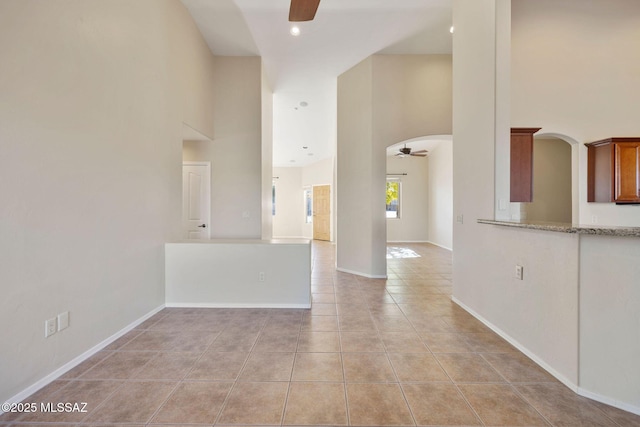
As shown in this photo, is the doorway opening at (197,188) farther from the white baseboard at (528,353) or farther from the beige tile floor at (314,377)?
the white baseboard at (528,353)

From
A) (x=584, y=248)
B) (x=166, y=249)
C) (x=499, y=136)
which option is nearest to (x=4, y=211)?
(x=166, y=249)

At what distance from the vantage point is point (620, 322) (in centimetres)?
160

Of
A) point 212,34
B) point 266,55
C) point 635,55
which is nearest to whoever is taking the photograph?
point 635,55

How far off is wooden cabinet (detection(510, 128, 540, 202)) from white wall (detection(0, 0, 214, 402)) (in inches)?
169

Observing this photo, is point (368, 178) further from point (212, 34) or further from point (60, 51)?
point (60, 51)

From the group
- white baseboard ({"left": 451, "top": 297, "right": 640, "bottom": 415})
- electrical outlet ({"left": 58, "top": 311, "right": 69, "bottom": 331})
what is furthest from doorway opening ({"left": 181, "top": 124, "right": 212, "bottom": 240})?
white baseboard ({"left": 451, "top": 297, "right": 640, "bottom": 415})

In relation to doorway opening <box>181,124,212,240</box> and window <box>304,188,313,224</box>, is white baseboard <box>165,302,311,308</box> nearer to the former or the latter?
doorway opening <box>181,124,212,240</box>

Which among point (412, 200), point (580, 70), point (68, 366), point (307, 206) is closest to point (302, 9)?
point (68, 366)

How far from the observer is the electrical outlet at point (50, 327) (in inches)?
71.4

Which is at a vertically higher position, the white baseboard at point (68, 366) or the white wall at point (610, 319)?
the white wall at point (610, 319)

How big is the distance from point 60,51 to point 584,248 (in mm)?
3757

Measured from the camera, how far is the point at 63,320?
6.35 ft

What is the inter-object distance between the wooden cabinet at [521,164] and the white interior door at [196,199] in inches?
173

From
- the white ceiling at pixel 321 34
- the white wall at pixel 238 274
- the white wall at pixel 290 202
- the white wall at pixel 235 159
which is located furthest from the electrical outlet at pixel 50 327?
the white wall at pixel 290 202
